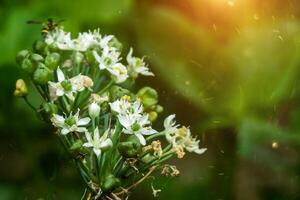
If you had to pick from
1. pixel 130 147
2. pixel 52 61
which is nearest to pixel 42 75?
pixel 52 61

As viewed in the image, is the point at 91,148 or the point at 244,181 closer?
the point at 91,148

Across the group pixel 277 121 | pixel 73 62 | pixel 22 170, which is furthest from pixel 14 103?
pixel 277 121

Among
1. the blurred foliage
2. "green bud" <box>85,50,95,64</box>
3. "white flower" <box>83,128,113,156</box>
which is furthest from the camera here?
the blurred foliage

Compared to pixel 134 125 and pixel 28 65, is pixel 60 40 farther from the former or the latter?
pixel 134 125

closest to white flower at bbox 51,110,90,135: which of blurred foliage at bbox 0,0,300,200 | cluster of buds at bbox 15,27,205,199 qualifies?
cluster of buds at bbox 15,27,205,199

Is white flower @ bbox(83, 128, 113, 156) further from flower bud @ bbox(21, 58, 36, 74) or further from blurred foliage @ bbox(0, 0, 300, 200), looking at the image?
blurred foliage @ bbox(0, 0, 300, 200)

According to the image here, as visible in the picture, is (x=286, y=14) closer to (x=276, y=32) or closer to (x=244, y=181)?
(x=276, y=32)
